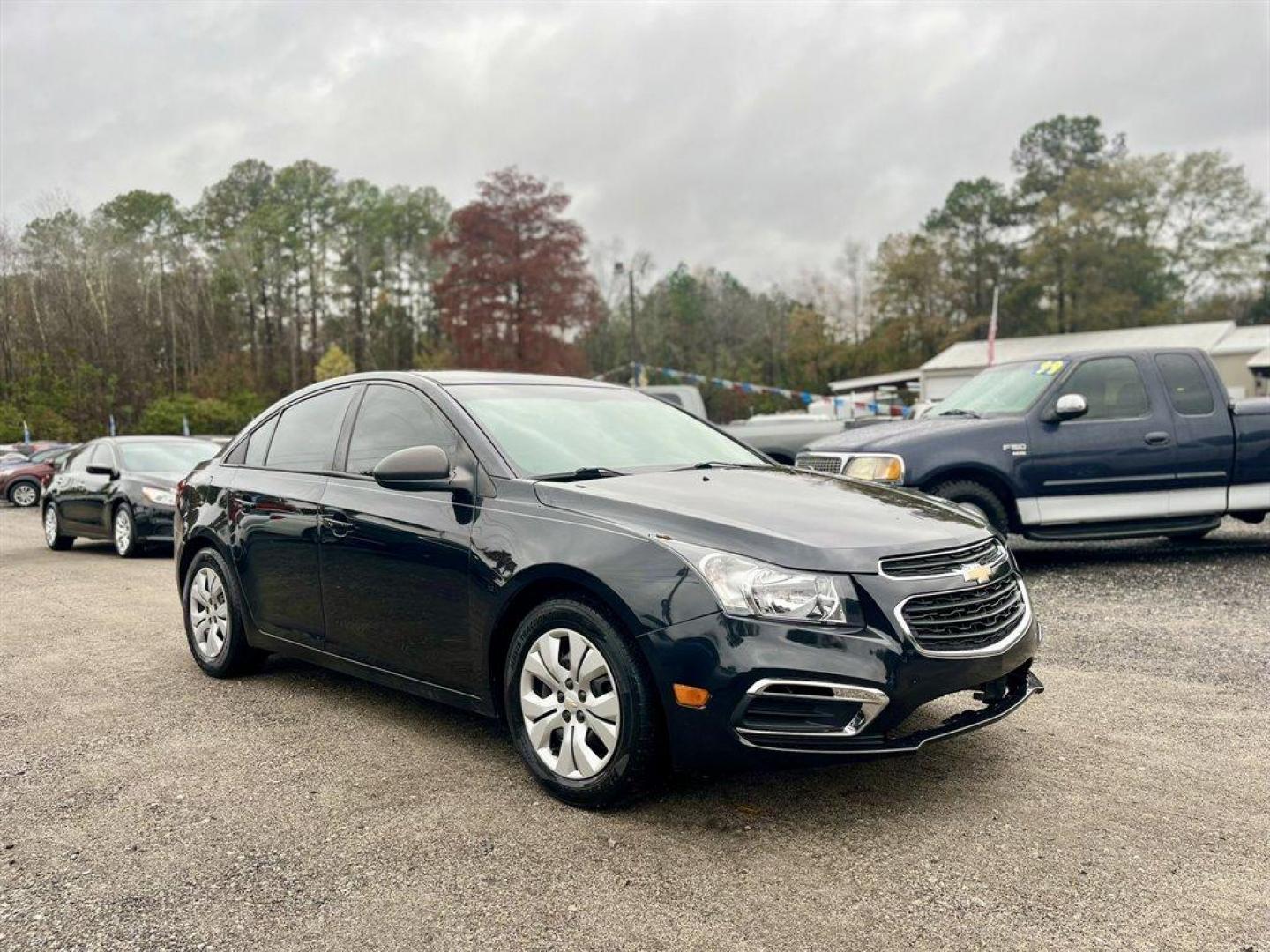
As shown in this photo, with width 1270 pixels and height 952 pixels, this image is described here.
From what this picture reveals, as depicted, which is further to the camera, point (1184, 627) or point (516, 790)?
point (1184, 627)

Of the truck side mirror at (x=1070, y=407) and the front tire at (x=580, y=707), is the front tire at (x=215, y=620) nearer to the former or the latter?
the front tire at (x=580, y=707)

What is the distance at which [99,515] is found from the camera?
39.7ft

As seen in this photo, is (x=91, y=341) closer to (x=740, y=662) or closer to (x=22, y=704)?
(x=22, y=704)

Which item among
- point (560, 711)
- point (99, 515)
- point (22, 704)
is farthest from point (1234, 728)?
point (99, 515)

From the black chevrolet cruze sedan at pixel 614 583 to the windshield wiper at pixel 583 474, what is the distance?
0.05 feet

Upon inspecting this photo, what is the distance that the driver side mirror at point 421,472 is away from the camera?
397cm

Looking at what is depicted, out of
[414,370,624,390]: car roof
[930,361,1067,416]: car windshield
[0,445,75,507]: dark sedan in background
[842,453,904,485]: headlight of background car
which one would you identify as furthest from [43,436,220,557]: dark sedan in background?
[0,445,75,507]: dark sedan in background

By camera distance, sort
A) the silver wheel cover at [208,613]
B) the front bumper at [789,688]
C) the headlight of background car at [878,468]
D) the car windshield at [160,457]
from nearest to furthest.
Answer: the front bumper at [789,688]
the silver wheel cover at [208,613]
the headlight of background car at [878,468]
the car windshield at [160,457]

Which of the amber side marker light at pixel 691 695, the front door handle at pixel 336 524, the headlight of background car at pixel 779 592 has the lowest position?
the amber side marker light at pixel 691 695

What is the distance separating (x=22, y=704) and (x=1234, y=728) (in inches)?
229

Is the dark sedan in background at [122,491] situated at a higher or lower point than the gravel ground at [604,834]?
higher

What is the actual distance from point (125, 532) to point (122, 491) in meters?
0.48

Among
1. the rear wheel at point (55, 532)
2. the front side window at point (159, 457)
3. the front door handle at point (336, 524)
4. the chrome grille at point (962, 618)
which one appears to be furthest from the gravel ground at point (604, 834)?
the rear wheel at point (55, 532)

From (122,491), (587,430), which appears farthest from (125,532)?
(587,430)
